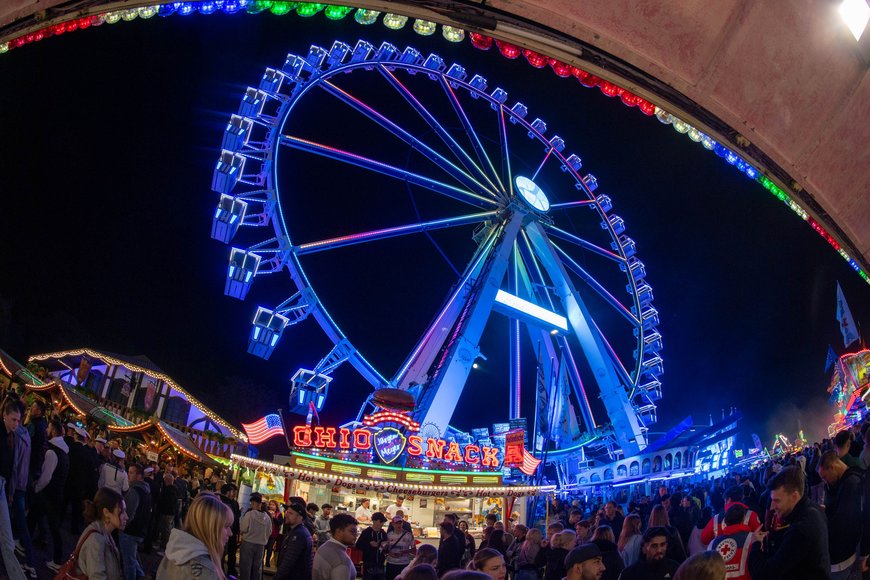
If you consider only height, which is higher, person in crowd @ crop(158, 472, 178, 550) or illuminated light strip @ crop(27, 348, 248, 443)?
illuminated light strip @ crop(27, 348, 248, 443)

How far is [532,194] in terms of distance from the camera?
28.4 metres

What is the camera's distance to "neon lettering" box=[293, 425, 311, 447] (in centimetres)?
2123

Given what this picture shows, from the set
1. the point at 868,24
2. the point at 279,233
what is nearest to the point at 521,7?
the point at 868,24

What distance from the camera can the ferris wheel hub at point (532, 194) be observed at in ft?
91.0

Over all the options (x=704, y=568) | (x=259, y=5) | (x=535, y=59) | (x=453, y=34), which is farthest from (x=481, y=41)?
(x=704, y=568)

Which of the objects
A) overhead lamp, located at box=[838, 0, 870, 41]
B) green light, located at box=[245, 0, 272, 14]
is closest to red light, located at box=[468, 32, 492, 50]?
green light, located at box=[245, 0, 272, 14]

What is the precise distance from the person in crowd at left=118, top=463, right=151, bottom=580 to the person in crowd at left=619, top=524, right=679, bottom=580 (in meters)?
5.09

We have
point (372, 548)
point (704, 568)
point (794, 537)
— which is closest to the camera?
point (704, 568)

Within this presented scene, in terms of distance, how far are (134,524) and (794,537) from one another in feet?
22.7

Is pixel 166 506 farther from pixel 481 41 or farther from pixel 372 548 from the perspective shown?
pixel 481 41

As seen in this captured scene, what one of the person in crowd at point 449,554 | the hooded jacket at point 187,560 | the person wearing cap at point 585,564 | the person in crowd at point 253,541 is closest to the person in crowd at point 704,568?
the person wearing cap at point 585,564

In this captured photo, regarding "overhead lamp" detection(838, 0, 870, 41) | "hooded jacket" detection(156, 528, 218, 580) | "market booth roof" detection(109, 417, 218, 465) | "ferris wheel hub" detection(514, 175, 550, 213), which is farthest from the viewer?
"ferris wheel hub" detection(514, 175, 550, 213)

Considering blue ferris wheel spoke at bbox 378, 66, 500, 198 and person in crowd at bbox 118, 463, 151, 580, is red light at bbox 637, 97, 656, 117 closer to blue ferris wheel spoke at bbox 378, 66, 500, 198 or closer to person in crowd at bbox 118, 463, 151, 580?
person in crowd at bbox 118, 463, 151, 580

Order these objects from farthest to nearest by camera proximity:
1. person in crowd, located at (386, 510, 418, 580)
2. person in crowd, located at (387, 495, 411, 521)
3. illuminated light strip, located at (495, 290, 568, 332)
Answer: illuminated light strip, located at (495, 290, 568, 332) → person in crowd, located at (387, 495, 411, 521) → person in crowd, located at (386, 510, 418, 580)
